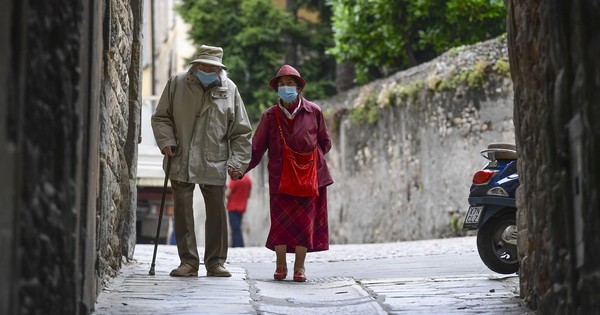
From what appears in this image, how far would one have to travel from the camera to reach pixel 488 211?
1001cm

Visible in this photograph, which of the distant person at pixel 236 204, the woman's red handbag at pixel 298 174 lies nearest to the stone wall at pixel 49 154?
the woman's red handbag at pixel 298 174

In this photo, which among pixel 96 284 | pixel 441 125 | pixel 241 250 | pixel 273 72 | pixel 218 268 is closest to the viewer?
pixel 96 284

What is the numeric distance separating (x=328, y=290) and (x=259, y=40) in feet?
59.4

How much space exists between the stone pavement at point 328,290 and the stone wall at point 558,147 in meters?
0.57

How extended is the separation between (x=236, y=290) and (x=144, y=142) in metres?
13.9

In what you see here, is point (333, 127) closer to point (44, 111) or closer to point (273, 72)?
point (273, 72)

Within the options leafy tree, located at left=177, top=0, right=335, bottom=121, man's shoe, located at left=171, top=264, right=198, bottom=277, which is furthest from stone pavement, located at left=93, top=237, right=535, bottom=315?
leafy tree, located at left=177, top=0, right=335, bottom=121

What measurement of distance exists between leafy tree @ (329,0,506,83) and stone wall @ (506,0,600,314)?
12.5m

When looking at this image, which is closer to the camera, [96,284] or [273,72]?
[96,284]

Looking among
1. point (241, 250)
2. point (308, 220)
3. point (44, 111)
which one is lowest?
point (241, 250)

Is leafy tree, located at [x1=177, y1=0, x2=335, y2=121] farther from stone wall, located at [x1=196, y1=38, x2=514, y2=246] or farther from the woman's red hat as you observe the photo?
the woman's red hat

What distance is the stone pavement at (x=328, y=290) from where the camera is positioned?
771 centimetres

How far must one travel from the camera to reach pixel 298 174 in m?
10.0

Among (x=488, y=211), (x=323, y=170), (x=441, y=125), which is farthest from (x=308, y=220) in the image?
(x=441, y=125)
